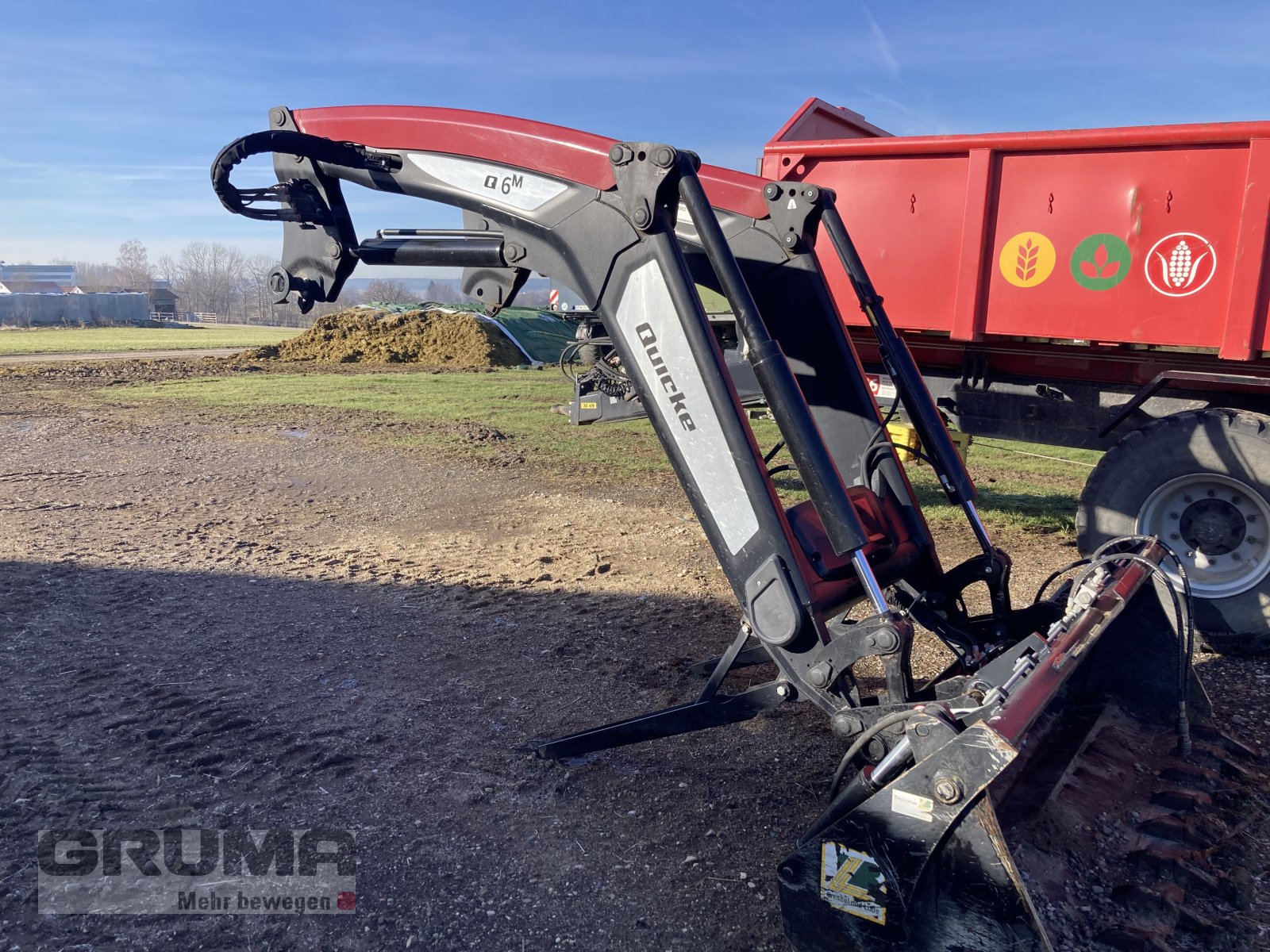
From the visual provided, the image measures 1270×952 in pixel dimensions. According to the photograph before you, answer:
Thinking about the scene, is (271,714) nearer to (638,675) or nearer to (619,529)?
(638,675)

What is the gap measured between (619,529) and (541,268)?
421 cm

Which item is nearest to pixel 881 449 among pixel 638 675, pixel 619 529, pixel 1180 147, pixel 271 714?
pixel 638 675

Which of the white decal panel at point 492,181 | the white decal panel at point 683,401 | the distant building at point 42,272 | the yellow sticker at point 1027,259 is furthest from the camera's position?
the distant building at point 42,272

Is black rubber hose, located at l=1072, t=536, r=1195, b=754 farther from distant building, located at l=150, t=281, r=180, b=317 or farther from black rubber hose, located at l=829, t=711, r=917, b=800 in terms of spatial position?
distant building, located at l=150, t=281, r=180, b=317

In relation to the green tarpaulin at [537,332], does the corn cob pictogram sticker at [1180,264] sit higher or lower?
higher

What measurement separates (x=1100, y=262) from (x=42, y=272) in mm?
170977

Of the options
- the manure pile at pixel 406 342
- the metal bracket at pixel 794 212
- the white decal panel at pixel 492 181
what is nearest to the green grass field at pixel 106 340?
the manure pile at pixel 406 342

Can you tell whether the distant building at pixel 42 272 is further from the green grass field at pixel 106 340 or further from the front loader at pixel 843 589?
the front loader at pixel 843 589

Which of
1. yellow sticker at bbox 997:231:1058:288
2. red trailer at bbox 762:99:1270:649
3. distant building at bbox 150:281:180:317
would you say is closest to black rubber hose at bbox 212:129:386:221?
red trailer at bbox 762:99:1270:649

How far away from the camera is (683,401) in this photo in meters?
3.07

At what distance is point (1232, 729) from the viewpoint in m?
4.24

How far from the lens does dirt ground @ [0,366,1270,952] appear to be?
119 inches

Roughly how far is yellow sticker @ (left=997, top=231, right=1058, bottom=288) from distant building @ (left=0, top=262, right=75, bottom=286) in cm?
15767

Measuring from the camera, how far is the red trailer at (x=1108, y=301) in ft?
17.3
